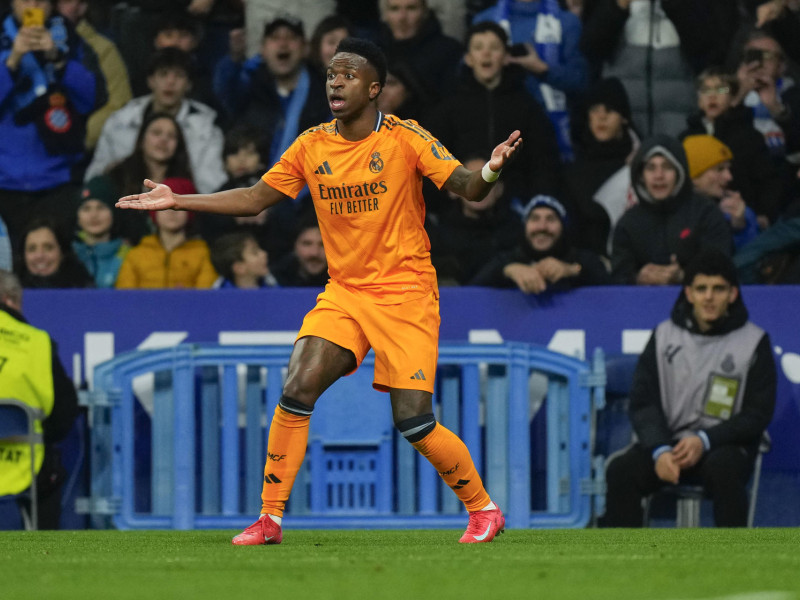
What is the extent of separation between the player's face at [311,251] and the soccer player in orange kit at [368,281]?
116 inches

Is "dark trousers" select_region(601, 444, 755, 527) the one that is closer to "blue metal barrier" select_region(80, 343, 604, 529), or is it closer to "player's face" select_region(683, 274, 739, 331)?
"blue metal barrier" select_region(80, 343, 604, 529)

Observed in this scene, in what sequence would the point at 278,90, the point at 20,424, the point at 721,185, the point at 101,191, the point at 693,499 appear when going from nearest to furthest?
the point at 20,424 → the point at 693,499 → the point at 721,185 → the point at 101,191 → the point at 278,90

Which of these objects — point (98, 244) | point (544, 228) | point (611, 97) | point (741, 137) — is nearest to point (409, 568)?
point (544, 228)

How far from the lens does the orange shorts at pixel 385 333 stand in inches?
241

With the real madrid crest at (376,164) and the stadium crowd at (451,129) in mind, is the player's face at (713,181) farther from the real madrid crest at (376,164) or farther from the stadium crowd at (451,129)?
the real madrid crest at (376,164)

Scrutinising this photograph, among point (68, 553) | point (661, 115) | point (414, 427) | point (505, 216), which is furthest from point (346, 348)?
point (661, 115)

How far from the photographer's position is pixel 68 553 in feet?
19.1

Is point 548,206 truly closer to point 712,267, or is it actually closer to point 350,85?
point 712,267

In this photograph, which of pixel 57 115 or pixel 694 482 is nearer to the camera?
pixel 694 482

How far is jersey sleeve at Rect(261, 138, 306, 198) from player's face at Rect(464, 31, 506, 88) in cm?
373

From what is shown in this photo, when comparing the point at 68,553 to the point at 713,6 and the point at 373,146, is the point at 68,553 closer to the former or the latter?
the point at 373,146

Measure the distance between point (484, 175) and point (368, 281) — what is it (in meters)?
0.72

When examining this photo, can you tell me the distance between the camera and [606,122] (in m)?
9.94

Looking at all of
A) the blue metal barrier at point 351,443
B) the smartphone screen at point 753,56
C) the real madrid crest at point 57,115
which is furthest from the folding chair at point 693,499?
the real madrid crest at point 57,115
